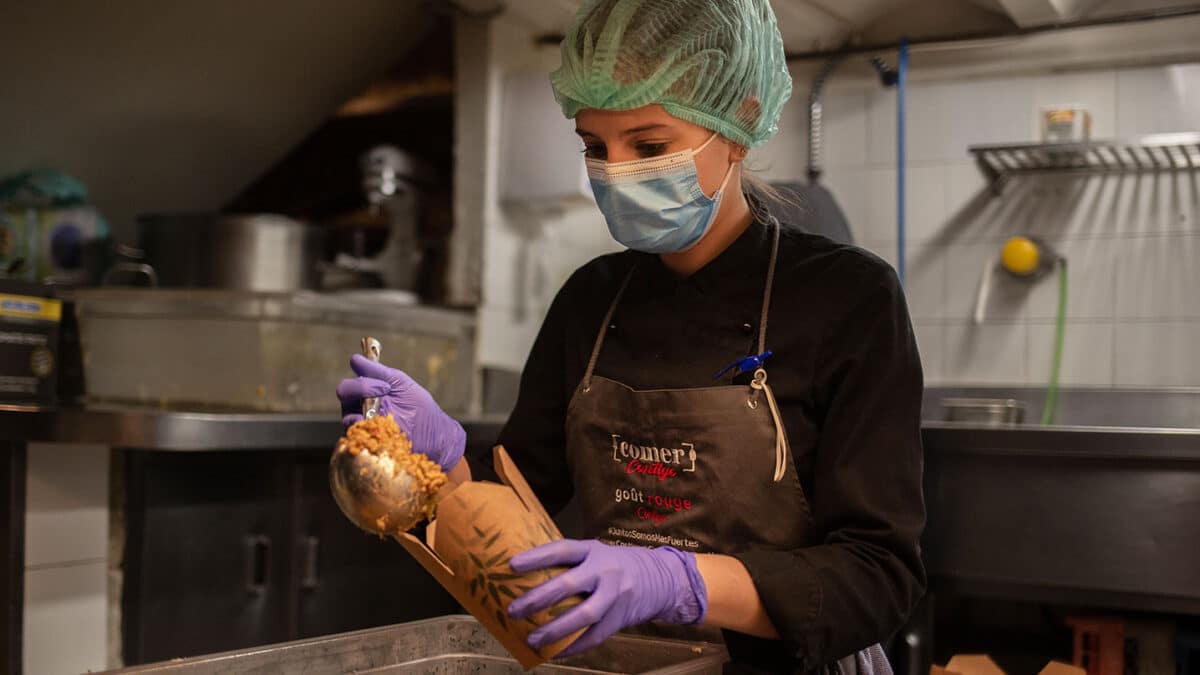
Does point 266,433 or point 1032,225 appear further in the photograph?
point 1032,225

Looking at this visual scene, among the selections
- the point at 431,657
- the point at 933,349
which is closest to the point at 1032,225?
the point at 933,349

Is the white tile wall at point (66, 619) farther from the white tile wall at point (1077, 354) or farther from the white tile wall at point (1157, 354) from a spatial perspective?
the white tile wall at point (1157, 354)

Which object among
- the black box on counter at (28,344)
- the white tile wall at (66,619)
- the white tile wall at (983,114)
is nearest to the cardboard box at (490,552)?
the white tile wall at (66,619)

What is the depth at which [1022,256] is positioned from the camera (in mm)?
2844

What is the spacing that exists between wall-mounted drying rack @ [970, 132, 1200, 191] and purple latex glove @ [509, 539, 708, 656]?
6.75ft

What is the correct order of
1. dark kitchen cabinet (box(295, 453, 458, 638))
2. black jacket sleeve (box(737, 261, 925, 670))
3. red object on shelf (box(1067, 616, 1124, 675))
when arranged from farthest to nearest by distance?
dark kitchen cabinet (box(295, 453, 458, 638)) < red object on shelf (box(1067, 616, 1124, 675)) < black jacket sleeve (box(737, 261, 925, 670))

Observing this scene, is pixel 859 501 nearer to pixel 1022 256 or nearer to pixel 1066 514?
pixel 1066 514

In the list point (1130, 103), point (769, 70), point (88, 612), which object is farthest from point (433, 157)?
point (769, 70)

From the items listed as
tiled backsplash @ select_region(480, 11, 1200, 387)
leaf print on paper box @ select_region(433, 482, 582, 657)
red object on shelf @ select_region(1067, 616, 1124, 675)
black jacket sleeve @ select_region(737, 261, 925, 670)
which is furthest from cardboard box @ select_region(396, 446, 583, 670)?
tiled backsplash @ select_region(480, 11, 1200, 387)

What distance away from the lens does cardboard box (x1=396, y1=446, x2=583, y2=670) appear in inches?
35.1

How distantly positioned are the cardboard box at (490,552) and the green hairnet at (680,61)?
47cm

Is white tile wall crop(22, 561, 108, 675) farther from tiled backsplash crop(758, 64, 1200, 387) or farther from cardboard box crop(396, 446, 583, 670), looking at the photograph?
tiled backsplash crop(758, 64, 1200, 387)

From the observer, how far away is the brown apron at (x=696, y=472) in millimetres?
1178

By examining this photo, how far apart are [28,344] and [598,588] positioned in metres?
1.73
